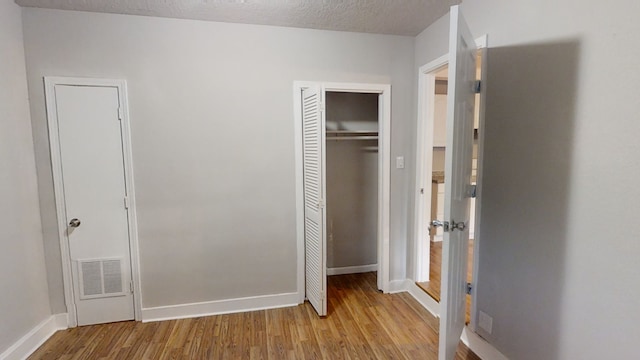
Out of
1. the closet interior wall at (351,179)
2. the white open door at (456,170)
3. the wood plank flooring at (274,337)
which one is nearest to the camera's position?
the white open door at (456,170)

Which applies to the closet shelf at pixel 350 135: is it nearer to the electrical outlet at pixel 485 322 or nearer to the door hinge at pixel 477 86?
the door hinge at pixel 477 86

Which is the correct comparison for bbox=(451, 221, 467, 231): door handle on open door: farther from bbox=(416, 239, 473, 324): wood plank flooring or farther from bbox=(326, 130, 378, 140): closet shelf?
bbox=(326, 130, 378, 140): closet shelf

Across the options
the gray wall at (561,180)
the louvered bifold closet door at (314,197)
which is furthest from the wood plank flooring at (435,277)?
the louvered bifold closet door at (314,197)

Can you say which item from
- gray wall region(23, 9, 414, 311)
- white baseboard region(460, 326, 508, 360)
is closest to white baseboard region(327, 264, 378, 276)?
gray wall region(23, 9, 414, 311)

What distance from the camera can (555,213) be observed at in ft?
5.17

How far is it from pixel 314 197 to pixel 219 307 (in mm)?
1279

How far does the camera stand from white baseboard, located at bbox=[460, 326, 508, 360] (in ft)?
6.50

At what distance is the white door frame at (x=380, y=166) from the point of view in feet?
8.93

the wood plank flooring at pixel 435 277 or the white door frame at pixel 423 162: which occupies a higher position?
the white door frame at pixel 423 162

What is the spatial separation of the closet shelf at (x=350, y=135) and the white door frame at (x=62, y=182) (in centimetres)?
179

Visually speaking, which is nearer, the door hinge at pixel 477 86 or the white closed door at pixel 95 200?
the door hinge at pixel 477 86

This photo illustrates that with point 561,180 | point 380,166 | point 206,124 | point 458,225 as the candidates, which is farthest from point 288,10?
point 561,180

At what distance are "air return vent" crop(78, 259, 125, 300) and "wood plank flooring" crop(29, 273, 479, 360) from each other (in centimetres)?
26

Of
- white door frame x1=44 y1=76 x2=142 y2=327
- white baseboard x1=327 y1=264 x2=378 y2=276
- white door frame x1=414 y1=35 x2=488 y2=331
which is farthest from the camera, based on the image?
white baseboard x1=327 y1=264 x2=378 y2=276
